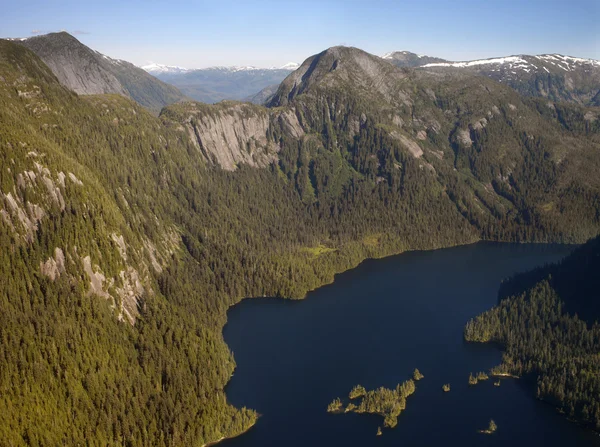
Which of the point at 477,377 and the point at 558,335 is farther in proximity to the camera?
the point at 558,335

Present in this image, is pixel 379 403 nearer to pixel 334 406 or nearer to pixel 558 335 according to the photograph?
pixel 334 406

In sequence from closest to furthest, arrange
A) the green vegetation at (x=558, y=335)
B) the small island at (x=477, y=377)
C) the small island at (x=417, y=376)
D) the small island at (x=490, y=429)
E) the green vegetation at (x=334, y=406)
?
the small island at (x=490, y=429)
the green vegetation at (x=558, y=335)
the green vegetation at (x=334, y=406)
the small island at (x=477, y=377)
the small island at (x=417, y=376)

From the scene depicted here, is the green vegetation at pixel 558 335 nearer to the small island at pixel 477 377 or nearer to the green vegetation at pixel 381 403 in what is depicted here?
the small island at pixel 477 377

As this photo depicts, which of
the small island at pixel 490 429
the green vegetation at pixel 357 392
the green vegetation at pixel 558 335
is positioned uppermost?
the green vegetation at pixel 558 335

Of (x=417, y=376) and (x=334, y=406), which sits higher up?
(x=417, y=376)

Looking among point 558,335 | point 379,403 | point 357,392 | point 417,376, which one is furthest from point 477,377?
point 357,392

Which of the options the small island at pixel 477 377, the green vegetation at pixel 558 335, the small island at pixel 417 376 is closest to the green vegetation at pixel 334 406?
the small island at pixel 417 376

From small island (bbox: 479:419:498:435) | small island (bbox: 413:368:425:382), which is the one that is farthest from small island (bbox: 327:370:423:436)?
small island (bbox: 479:419:498:435)
